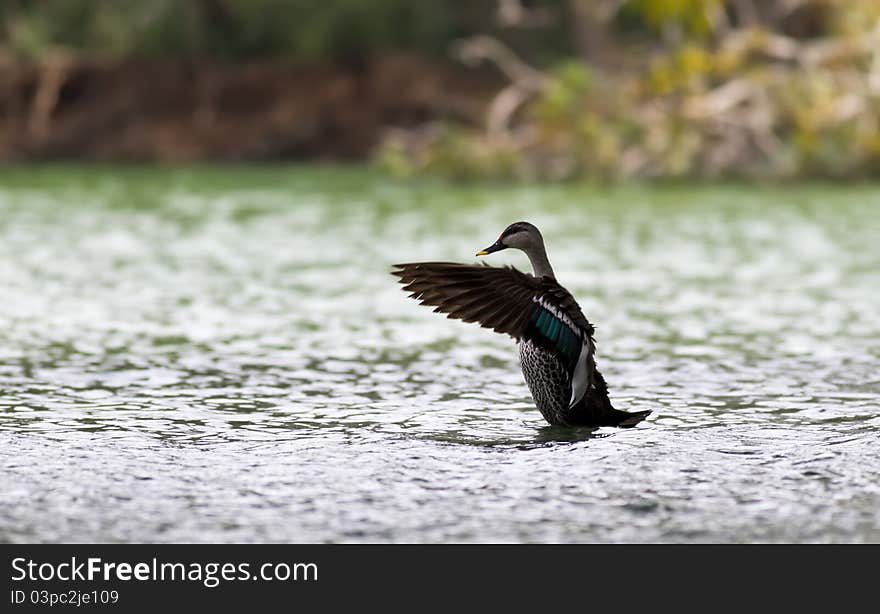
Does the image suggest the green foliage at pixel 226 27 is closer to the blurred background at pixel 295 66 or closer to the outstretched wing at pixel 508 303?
the blurred background at pixel 295 66

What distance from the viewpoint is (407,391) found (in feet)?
34.0

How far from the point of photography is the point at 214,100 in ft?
137

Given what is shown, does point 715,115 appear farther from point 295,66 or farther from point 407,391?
point 407,391

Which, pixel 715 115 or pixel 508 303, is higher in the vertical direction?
pixel 715 115

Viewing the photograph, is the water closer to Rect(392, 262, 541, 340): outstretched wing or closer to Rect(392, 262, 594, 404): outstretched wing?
Rect(392, 262, 594, 404): outstretched wing

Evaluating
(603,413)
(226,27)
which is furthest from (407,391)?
(226,27)

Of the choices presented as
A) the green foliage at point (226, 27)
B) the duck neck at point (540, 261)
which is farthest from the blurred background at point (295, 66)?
the duck neck at point (540, 261)

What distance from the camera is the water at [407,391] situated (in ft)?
23.2

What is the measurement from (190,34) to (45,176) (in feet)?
30.2

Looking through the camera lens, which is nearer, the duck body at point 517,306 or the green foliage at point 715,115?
the duck body at point 517,306
